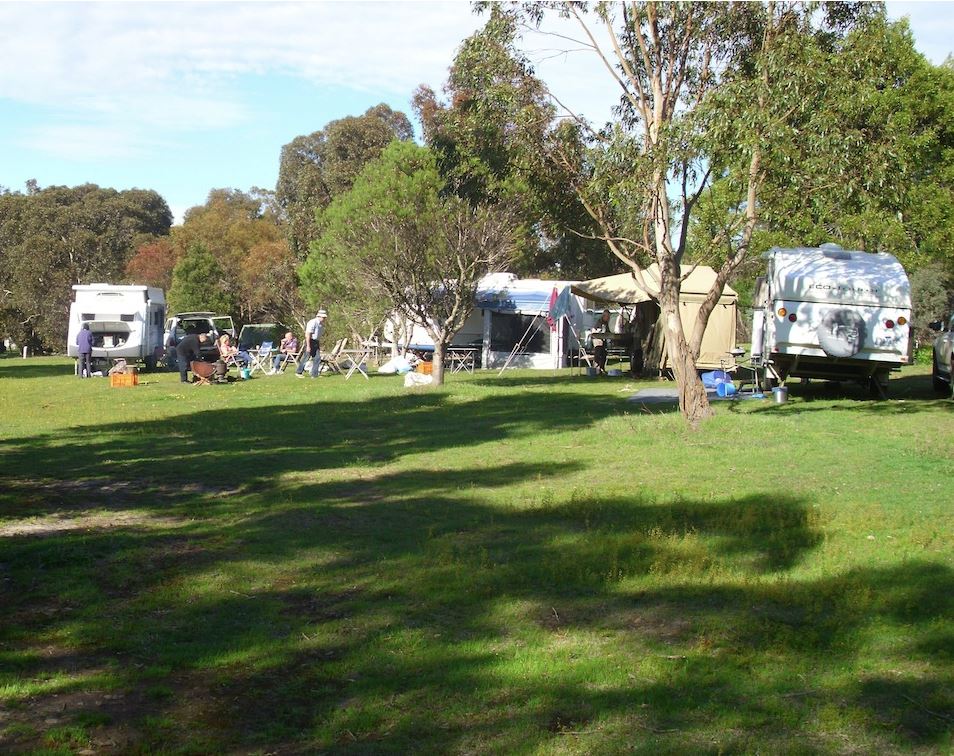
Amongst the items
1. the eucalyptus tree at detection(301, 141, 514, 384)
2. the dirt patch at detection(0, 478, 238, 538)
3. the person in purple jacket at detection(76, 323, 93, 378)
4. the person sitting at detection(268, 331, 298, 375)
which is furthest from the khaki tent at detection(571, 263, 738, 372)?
the dirt patch at detection(0, 478, 238, 538)

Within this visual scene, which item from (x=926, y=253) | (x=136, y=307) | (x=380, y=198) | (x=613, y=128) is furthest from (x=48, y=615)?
(x=926, y=253)

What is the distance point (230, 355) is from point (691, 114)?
60.5 ft

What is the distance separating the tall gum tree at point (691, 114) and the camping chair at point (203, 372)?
1228 centimetres

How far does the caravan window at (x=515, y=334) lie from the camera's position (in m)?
34.4

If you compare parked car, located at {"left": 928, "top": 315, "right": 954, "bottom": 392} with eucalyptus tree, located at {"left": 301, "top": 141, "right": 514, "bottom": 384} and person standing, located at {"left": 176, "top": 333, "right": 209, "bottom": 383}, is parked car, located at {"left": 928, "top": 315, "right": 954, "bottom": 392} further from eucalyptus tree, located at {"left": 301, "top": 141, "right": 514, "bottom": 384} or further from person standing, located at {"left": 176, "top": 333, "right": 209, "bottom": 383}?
person standing, located at {"left": 176, "top": 333, "right": 209, "bottom": 383}

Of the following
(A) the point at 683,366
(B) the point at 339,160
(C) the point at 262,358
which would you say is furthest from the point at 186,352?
(B) the point at 339,160

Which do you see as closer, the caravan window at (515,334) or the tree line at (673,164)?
the tree line at (673,164)

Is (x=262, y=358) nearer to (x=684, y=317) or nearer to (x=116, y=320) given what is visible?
(x=116, y=320)

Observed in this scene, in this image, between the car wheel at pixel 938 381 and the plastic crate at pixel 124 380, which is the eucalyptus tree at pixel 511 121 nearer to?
the car wheel at pixel 938 381

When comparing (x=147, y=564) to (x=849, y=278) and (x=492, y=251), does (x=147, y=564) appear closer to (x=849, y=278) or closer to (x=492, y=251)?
(x=849, y=278)

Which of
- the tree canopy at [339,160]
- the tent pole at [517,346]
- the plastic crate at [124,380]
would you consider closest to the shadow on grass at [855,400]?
the tent pole at [517,346]

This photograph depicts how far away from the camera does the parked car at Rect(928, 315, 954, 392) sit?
2053 centimetres

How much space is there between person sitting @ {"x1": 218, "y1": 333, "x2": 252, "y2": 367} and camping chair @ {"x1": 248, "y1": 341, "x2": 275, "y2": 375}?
0.80 ft

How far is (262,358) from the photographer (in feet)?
109
